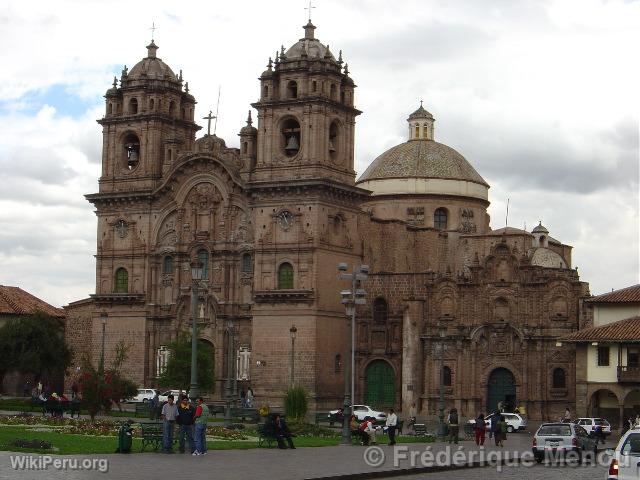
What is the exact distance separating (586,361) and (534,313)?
575 cm

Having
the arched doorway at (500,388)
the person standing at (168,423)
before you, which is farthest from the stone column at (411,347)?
the person standing at (168,423)

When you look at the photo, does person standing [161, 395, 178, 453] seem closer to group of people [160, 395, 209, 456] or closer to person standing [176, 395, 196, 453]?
group of people [160, 395, 209, 456]

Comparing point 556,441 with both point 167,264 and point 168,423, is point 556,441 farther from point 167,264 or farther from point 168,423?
point 167,264

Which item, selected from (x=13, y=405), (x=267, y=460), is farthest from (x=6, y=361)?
(x=267, y=460)

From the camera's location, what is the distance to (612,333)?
215 feet

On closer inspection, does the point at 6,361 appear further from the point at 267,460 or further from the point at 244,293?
the point at 267,460

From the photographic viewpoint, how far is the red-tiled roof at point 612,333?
64812mm

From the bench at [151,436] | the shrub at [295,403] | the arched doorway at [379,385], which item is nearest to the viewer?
the bench at [151,436]

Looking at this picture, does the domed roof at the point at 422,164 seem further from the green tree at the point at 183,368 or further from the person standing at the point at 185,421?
the person standing at the point at 185,421

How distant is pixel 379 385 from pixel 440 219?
49.8 ft

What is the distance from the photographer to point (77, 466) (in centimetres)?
3030

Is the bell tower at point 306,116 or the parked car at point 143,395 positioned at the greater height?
the bell tower at point 306,116

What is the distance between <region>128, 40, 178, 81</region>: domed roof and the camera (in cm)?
8175

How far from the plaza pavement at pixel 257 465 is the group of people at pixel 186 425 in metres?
0.49
